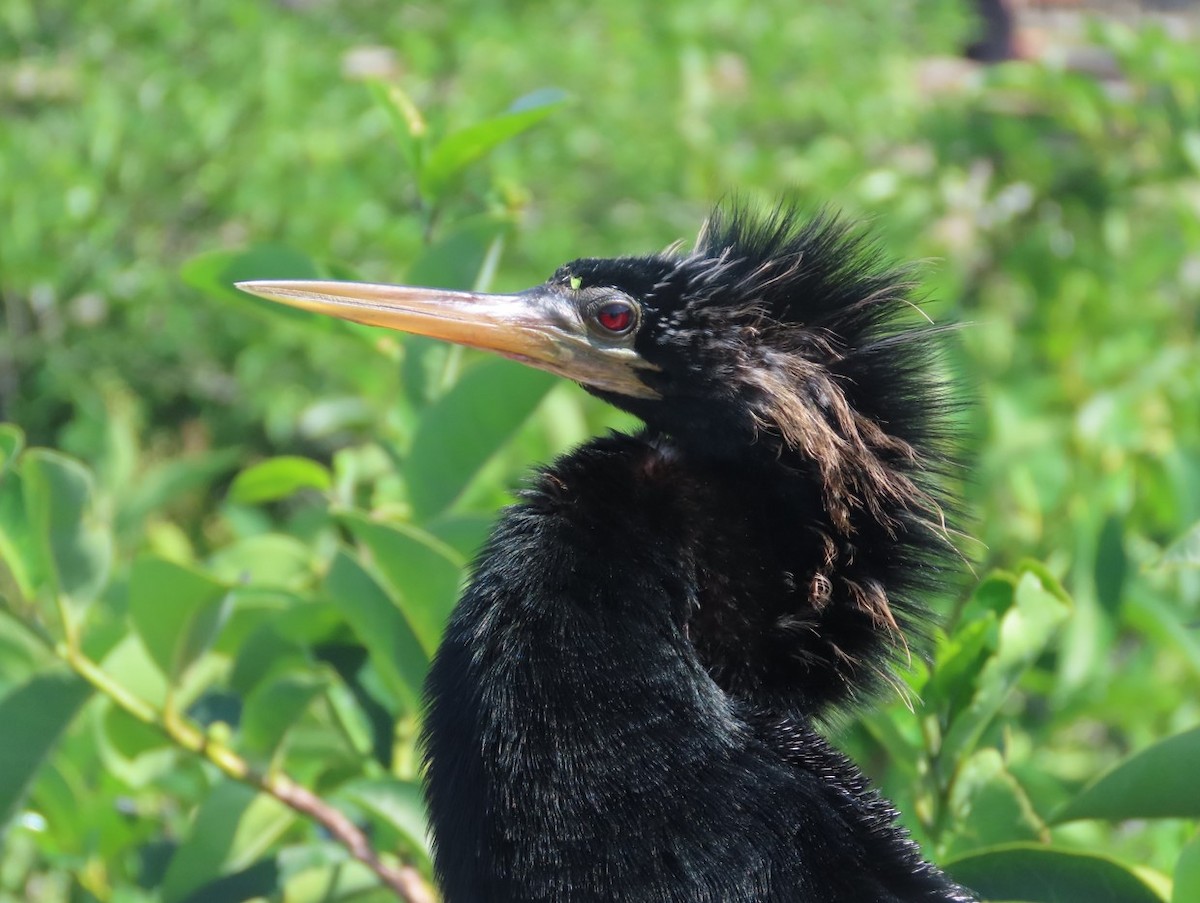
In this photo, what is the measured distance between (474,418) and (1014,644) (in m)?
0.64

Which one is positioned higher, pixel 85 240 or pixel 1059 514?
pixel 1059 514

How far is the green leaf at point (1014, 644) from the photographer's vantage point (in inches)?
49.8

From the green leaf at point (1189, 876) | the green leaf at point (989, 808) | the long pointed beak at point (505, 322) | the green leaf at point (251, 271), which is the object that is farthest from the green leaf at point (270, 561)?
the green leaf at point (1189, 876)

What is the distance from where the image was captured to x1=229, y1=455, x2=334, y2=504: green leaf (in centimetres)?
186

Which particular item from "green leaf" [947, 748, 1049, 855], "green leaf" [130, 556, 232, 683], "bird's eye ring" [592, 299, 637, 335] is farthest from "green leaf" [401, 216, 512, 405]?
"green leaf" [947, 748, 1049, 855]

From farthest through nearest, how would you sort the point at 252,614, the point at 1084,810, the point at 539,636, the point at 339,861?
the point at 252,614 → the point at 339,861 → the point at 1084,810 → the point at 539,636

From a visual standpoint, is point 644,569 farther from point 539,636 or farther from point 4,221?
point 4,221

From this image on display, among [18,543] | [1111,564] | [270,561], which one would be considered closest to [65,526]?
[18,543]

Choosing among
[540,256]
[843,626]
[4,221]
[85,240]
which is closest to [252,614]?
[843,626]

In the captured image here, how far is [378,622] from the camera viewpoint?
1.43m

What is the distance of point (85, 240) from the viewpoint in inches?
153

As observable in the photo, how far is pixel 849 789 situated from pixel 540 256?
8.48ft

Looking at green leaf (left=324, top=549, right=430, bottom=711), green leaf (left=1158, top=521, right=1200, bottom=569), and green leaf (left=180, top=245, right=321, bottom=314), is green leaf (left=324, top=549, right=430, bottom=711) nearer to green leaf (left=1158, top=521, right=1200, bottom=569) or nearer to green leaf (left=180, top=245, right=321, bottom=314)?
green leaf (left=180, top=245, right=321, bottom=314)

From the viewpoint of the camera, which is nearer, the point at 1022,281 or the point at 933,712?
the point at 933,712
